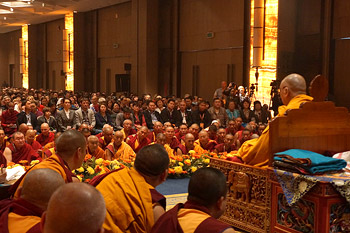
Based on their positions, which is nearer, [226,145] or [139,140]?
[226,145]

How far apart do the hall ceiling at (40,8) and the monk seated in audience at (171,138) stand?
12.4 metres

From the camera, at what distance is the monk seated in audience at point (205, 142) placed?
7.56m

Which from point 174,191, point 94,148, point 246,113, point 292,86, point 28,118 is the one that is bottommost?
point 174,191

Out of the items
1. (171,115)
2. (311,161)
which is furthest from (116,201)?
(171,115)

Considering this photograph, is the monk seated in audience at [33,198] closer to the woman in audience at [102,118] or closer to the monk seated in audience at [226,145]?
the monk seated in audience at [226,145]

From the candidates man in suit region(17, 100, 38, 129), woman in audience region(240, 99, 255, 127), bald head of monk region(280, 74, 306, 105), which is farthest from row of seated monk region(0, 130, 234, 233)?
woman in audience region(240, 99, 255, 127)

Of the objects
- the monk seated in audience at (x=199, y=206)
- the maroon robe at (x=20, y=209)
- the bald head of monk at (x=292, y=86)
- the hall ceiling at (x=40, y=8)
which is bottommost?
the maroon robe at (x=20, y=209)

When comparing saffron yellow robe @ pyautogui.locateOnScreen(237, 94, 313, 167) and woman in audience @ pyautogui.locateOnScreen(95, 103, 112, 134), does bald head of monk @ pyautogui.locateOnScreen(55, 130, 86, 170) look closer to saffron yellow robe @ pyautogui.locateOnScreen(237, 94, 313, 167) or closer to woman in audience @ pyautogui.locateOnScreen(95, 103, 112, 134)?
saffron yellow robe @ pyautogui.locateOnScreen(237, 94, 313, 167)

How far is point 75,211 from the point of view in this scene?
1.38 meters

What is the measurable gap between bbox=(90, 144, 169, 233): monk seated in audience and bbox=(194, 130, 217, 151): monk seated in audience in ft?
16.2

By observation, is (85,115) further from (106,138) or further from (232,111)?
(232,111)

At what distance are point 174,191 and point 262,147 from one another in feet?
7.49

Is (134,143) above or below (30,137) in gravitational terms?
below

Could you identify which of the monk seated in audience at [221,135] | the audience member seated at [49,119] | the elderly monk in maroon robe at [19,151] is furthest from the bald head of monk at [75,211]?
the audience member seated at [49,119]
